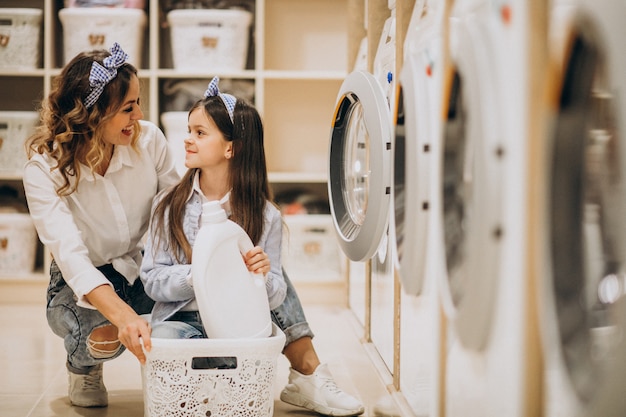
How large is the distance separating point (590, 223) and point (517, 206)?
0.12 meters

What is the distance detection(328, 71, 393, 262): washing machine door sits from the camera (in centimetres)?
184

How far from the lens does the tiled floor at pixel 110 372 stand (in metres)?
1.91

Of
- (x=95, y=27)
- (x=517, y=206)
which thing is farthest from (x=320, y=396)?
(x=95, y=27)

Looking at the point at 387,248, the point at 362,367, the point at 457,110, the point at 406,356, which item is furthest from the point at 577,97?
the point at 362,367

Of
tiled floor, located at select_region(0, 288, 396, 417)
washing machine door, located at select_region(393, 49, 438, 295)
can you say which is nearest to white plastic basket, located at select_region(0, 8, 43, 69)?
tiled floor, located at select_region(0, 288, 396, 417)

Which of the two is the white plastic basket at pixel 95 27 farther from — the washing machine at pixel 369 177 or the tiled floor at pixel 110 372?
the washing machine at pixel 369 177

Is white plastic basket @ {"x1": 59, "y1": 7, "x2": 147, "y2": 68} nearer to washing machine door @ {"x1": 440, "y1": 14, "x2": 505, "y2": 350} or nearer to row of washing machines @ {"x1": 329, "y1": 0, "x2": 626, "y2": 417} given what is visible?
row of washing machines @ {"x1": 329, "y1": 0, "x2": 626, "y2": 417}

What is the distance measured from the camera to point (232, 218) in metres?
1.83

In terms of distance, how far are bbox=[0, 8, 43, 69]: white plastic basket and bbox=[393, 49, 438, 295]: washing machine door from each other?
2.22m

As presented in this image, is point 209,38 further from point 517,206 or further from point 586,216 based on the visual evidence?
point 586,216

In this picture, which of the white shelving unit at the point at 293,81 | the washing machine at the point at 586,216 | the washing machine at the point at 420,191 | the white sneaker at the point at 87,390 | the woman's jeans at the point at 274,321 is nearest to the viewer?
the washing machine at the point at 586,216

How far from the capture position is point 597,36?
832mm

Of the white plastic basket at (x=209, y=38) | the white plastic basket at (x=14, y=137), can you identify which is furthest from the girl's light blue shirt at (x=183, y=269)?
the white plastic basket at (x=14, y=137)

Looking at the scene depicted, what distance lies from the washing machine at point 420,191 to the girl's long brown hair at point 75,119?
27.1 inches
